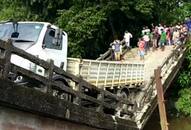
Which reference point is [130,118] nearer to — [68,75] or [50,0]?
[68,75]

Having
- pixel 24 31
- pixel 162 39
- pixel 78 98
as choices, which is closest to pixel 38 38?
pixel 24 31

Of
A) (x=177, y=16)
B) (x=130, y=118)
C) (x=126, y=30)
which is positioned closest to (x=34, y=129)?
(x=130, y=118)

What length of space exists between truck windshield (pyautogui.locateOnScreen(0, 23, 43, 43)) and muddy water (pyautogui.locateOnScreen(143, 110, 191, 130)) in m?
11.8

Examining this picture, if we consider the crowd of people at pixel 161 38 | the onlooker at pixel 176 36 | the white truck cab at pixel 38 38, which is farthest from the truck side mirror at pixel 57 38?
the onlooker at pixel 176 36

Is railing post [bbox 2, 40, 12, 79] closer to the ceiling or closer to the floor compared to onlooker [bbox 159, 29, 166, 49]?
closer to the ceiling

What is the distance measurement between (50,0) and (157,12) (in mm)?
7546

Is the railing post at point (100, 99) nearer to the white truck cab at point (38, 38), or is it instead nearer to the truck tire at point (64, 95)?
the truck tire at point (64, 95)

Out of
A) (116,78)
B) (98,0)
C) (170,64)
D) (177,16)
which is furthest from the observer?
(177,16)

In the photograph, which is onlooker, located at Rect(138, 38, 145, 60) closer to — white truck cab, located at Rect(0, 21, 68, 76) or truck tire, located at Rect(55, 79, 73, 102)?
white truck cab, located at Rect(0, 21, 68, 76)

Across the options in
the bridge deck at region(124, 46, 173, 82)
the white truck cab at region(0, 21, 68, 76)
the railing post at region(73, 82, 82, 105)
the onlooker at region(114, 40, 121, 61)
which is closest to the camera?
the railing post at region(73, 82, 82, 105)

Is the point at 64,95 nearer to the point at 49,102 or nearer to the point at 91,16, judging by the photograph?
the point at 49,102

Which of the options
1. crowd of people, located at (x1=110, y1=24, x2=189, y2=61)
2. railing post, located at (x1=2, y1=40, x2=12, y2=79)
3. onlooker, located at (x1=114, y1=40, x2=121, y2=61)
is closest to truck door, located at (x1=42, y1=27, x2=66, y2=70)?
railing post, located at (x1=2, y1=40, x2=12, y2=79)

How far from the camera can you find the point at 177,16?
122ft

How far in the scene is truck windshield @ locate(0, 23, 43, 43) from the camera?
13.9 m
